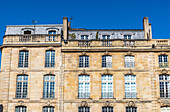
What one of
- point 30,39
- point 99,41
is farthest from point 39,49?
point 99,41

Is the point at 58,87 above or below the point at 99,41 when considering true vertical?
below

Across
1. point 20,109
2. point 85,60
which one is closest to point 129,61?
point 85,60

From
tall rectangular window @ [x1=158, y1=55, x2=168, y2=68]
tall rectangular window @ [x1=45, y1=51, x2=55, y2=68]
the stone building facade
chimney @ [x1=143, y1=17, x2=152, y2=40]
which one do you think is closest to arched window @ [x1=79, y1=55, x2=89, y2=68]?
the stone building facade

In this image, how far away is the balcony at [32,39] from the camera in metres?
31.6

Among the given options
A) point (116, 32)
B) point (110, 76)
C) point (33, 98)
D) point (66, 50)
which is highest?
point (116, 32)

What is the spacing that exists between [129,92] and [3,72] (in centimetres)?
1244

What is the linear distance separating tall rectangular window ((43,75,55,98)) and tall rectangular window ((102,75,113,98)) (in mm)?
4901

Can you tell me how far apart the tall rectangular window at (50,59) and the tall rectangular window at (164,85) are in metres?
10.7

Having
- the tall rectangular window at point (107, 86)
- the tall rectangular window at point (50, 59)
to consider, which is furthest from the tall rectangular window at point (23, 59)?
the tall rectangular window at point (107, 86)

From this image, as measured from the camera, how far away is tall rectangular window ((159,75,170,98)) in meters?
30.0

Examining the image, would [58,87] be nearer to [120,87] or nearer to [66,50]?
[66,50]

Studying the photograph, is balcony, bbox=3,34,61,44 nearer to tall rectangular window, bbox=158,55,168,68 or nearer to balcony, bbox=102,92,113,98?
balcony, bbox=102,92,113,98

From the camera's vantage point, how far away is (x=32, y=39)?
3167cm

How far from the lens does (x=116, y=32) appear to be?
111 ft
